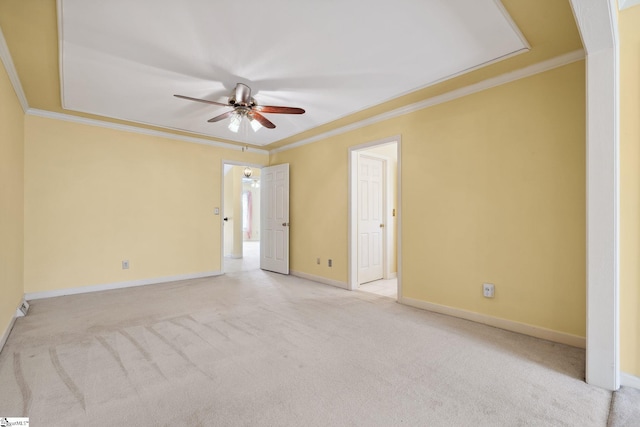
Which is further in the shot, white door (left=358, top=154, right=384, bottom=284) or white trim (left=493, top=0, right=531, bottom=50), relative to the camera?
white door (left=358, top=154, right=384, bottom=284)

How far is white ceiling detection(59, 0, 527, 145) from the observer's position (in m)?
1.97

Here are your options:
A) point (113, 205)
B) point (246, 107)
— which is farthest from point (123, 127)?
point (246, 107)

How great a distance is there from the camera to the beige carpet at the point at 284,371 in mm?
1636

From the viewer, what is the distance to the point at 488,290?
2.96 m

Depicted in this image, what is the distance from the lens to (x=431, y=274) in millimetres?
3449

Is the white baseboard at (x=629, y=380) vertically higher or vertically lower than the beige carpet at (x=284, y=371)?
higher

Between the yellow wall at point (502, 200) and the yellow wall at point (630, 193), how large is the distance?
20.8 inches

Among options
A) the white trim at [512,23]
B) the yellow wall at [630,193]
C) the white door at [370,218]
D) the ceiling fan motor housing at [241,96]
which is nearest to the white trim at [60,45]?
the ceiling fan motor housing at [241,96]

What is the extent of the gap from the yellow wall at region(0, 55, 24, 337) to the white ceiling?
1.77 feet

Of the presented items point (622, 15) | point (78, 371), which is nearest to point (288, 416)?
point (78, 371)

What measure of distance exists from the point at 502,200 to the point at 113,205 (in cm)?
517

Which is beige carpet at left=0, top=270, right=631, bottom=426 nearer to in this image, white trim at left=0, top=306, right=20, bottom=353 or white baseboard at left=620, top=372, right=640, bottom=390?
white trim at left=0, top=306, right=20, bottom=353

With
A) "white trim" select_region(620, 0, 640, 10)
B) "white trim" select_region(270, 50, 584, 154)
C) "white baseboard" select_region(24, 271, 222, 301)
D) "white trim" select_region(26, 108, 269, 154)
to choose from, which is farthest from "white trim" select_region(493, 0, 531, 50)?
"white baseboard" select_region(24, 271, 222, 301)

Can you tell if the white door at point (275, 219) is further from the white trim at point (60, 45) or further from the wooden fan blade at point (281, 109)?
the white trim at point (60, 45)
